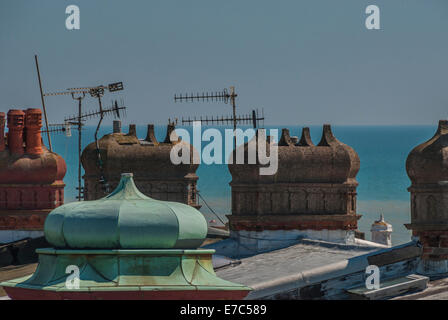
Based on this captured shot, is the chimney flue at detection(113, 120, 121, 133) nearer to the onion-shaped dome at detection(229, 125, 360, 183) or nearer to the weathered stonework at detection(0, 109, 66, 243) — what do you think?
the weathered stonework at detection(0, 109, 66, 243)

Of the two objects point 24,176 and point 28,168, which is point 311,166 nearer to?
point 28,168

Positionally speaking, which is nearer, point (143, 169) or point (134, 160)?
point (134, 160)

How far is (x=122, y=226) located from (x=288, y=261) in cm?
2148

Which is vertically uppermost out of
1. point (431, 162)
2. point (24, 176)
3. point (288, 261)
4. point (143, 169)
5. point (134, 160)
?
point (431, 162)

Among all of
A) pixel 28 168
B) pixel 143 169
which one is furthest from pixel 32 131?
pixel 143 169

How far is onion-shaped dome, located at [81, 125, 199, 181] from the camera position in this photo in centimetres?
6700

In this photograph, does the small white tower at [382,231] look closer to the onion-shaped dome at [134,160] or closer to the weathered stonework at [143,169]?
the weathered stonework at [143,169]

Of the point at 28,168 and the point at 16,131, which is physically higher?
the point at 16,131

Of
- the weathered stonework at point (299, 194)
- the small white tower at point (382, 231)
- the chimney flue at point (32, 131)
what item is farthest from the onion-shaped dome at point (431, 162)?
the small white tower at point (382, 231)

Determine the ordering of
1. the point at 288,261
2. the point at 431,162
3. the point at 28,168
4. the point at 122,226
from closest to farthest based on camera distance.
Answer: the point at 122,226 < the point at 431,162 < the point at 288,261 < the point at 28,168

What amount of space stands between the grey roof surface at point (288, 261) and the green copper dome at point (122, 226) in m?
15.1

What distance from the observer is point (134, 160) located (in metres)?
67.2
